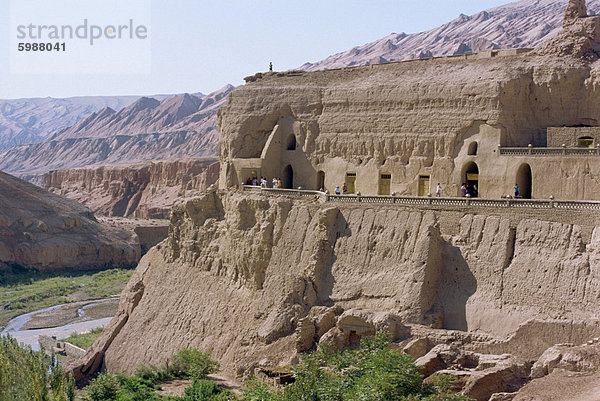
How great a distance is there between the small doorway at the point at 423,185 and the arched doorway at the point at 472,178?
152 cm

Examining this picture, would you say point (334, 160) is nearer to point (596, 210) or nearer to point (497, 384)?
point (596, 210)

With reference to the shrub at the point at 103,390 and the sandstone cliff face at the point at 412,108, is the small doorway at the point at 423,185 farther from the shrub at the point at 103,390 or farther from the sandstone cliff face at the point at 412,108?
the shrub at the point at 103,390

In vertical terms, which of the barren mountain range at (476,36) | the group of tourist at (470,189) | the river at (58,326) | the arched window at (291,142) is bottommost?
the river at (58,326)

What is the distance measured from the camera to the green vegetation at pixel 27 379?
66.4 feet

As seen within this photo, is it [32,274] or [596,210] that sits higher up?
[596,210]

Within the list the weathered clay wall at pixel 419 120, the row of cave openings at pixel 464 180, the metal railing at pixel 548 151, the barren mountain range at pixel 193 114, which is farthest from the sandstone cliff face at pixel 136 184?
the metal railing at pixel 548 151

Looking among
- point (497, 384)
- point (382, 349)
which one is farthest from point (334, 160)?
point (497, 384)

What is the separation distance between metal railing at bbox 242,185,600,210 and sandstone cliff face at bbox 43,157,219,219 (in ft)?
156

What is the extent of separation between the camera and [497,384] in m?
19.1

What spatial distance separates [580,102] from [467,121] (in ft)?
12.8

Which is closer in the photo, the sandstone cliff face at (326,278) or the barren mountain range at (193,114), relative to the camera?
the sandstone cliff face at (326,278)

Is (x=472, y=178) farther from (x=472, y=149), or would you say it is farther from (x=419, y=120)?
(x=419, y=120)

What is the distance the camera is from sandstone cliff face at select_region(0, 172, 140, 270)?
63.4 meters

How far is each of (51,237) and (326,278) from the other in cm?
4504
